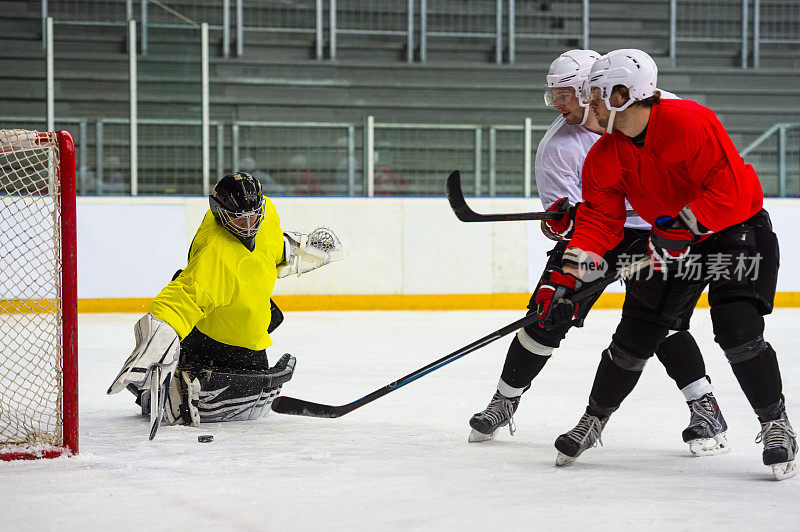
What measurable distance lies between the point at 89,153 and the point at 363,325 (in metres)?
2.21

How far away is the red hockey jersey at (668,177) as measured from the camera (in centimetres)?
202

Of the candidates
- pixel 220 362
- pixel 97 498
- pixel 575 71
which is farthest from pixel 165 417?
pixel 575 71

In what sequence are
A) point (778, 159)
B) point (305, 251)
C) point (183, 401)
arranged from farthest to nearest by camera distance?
point (778, 159), point (305, 251), point (183, 401)

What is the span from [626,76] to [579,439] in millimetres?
839

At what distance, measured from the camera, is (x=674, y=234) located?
2.06 m

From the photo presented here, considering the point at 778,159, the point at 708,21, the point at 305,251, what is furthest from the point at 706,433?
the point at 708,21

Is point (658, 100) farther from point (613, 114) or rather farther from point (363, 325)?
point (363, 325)

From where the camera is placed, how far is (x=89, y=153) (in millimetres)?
6164

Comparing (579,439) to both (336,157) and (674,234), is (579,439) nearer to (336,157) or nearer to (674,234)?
(674,234)

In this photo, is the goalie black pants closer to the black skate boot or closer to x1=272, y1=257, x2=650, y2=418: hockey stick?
x1=272, y1=257, x2=650, y2=418: hockey stick

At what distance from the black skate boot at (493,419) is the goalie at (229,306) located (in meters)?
0.62

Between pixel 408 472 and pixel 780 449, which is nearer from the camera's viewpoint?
pixel 780 449

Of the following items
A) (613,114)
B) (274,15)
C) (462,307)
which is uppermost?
(274,15)

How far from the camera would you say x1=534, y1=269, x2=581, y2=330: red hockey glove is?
2.19 metres
